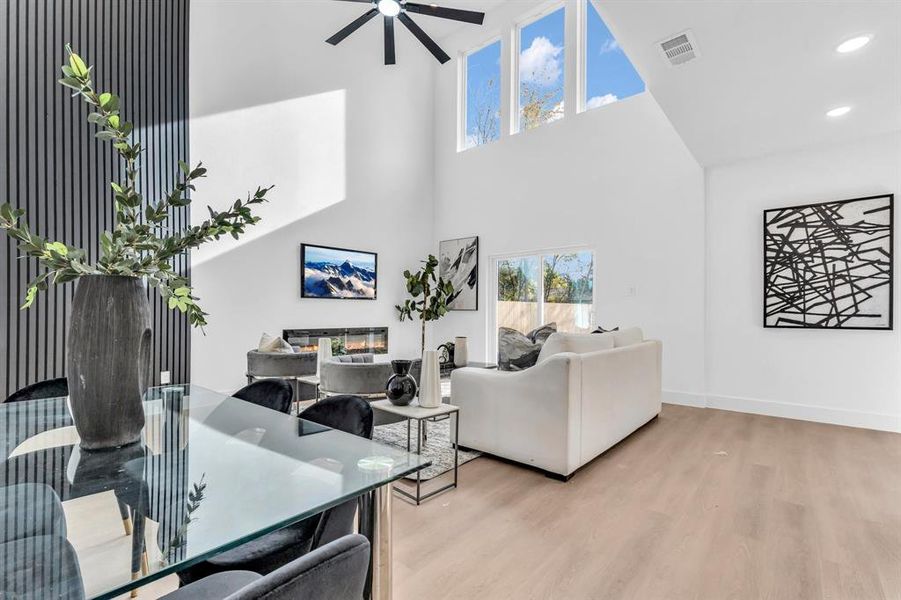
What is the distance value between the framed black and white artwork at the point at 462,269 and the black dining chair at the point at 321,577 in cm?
633

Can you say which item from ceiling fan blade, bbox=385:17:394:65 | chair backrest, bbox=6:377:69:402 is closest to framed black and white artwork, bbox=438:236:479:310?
ceiling fan blade, bbox=385:17:394:65

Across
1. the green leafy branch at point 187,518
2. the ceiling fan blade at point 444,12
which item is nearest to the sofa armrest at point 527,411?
the green leafy branch at point 187,518

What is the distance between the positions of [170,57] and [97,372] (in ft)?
15.4

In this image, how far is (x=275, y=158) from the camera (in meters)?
5.59

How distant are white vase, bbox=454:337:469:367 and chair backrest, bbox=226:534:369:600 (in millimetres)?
5531

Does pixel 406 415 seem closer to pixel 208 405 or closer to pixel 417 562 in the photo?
pixel 417 562

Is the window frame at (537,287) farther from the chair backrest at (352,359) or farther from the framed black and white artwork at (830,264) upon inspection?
the chair backrest at (352,359)

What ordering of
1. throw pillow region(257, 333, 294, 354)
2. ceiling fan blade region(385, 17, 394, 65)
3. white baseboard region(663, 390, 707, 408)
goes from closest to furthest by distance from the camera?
ceiling fan blade region(385, 17, 394, 65)
throw pillow region(257, 333, 294, 354)
white baseboard region(663, 390, 707, 408)

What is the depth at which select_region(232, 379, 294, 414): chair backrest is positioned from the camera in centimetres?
201

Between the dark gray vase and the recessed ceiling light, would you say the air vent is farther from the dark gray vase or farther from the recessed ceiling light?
the dark gray vase

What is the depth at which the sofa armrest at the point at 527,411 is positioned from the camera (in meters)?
2.68

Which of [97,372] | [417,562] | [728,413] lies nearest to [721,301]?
[728,413]

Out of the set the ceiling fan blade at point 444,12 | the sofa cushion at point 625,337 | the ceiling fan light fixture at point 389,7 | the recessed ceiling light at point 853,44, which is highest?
the ceiling fan light fixture at point 389,7

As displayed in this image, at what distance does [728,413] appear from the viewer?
452 cm
